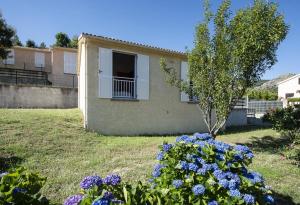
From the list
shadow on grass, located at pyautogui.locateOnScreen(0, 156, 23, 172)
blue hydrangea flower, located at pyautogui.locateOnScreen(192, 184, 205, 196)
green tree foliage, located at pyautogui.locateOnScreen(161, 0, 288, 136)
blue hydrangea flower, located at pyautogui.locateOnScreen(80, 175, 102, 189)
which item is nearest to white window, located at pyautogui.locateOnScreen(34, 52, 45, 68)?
green tree foliage, located at pyautogui.locateOnScreen(161, 0, 288, 136)

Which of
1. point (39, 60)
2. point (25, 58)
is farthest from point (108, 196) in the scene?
point (25, 58)

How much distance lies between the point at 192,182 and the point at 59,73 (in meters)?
24.0

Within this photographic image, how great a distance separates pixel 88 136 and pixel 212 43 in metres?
5.55

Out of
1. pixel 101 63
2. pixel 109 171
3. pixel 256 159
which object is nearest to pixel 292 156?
pixel 256 159

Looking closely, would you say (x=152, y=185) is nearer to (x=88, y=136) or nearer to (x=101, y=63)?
(x=88, y=136)

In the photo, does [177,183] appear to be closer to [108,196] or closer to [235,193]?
[235,193]

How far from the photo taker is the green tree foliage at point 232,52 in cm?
868

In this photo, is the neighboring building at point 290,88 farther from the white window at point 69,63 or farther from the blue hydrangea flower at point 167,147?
the blue hydrangea flower at point 167,147

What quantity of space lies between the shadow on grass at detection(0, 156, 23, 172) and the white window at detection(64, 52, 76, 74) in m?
19.5

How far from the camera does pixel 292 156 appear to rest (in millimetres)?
7770

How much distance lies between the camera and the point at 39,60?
28.4 m

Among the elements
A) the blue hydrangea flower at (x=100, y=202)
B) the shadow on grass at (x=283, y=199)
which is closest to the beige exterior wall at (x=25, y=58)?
the shadow on grass at (x=283, y=199)

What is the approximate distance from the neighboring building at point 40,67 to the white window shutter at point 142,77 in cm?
1383

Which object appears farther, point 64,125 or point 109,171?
point 64,125
